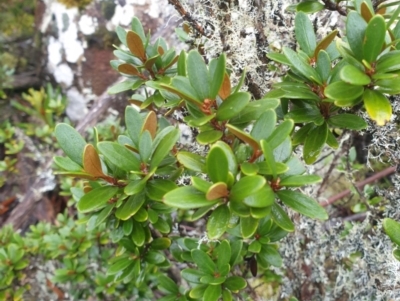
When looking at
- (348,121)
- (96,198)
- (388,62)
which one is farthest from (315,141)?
(96,198)

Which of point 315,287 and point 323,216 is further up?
point 323,216

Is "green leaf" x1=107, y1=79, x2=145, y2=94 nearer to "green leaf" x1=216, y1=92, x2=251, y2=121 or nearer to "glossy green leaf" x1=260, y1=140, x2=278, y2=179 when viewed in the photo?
"green leaf" x1=216, y1=92, x2=251, y2=121

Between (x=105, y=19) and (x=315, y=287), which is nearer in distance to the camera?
(x=315, y=287)

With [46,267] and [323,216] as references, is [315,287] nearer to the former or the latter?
[323,216]

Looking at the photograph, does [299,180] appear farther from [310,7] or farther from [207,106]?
[310,7]

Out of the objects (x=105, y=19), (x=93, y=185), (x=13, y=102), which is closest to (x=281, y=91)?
(x=93, y=185)

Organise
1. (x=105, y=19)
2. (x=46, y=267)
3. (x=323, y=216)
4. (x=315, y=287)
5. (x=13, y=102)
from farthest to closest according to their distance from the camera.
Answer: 1. (x=13, y=102)
2. (x=105, y=19)
3. (x=46, y=267)
4. (x=315, y=287)
5. (x=323, y=216)
